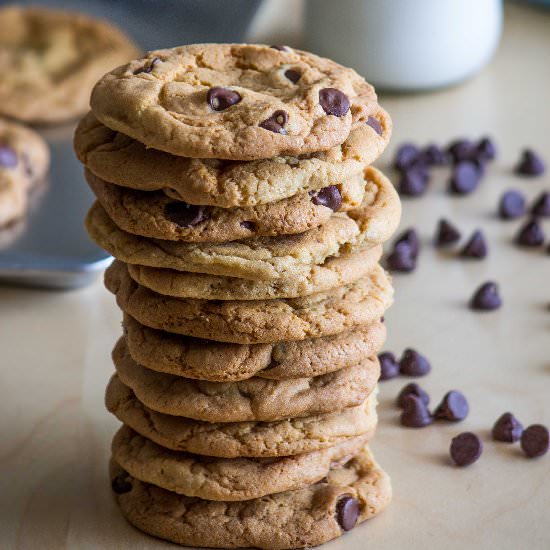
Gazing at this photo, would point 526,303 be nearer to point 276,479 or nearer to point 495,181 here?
point 495,181

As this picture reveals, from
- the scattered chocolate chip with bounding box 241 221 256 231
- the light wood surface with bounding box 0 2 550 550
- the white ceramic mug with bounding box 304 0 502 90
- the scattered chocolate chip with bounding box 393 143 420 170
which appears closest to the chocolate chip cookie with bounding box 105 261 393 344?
the scattered chocolate chip with bounding box 241 221 256 231

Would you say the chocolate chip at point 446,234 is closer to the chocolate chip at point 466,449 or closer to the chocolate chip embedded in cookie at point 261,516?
the chocolate chip at point 466,449

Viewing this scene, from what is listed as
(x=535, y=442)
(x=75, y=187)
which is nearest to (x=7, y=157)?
(x=75, y=187)

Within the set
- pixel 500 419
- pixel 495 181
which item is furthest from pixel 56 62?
Answer: pixel 500 419

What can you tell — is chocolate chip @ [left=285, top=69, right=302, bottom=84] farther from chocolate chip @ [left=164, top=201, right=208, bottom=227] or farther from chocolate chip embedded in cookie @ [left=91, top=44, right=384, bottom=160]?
chocolate chip @ [left=164, top=201, right=208, bottom=227]

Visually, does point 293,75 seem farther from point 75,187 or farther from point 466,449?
point 75,187

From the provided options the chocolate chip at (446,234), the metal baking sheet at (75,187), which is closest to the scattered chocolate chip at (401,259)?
the chocolate chip at (446,234)
